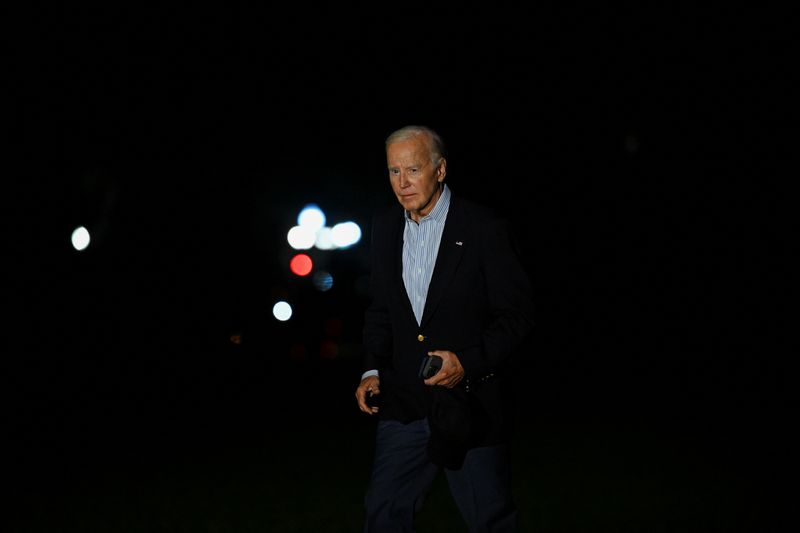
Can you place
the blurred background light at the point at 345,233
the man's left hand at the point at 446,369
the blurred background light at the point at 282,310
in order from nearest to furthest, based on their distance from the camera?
the man's left hand at the point at 446,369 → the blurred background light at the point at 282,310 → the blurred background light at the point at 345,233

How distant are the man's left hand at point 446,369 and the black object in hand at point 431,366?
11mm

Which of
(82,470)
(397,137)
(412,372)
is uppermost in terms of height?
(397,137)

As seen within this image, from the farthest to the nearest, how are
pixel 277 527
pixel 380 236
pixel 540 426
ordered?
pixel 540 426 < pixel 277 527 < pixel 380 236

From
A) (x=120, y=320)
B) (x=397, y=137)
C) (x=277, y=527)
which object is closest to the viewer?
(x=397, y=137)

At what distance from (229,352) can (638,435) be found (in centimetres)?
1263

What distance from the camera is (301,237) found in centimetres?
4022

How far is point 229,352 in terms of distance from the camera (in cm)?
2034

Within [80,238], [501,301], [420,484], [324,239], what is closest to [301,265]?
[324,239]

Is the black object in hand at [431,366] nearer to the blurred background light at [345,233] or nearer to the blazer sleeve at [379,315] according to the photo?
the blazer sleeve at [379,315]

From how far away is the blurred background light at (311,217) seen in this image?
1576 inches

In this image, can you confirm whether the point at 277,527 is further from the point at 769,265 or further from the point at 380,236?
the point at 769,265

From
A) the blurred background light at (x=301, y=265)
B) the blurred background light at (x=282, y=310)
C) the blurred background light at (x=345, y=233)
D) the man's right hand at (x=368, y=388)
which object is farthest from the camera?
the blurred background light at (x=345, y=233)

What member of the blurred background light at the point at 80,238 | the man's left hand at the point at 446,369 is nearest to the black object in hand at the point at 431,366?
the man's left hand at the point at 446,369

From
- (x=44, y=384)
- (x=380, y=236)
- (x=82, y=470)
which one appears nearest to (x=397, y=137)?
(x=380, y=236)
